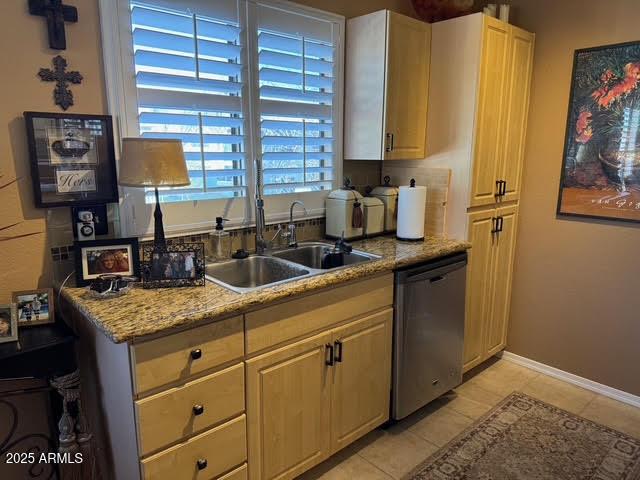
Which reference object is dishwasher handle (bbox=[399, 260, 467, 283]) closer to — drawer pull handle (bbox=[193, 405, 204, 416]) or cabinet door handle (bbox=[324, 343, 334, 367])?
cabinet door handle (bbox=[324, 343, 334, 367])

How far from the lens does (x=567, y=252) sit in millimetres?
2850

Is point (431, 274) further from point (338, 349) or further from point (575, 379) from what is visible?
point (575, 379)

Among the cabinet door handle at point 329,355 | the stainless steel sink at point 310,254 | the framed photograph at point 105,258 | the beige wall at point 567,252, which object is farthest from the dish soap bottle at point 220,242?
the beige wall at point 567,252

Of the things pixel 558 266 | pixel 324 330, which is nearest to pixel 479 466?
pixel 324 330

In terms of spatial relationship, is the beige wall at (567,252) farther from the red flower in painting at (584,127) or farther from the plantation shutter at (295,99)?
the plantation shutter at (295,99)

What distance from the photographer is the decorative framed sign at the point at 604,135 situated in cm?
250

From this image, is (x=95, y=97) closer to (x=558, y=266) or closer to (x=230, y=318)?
(x=230, y=318)

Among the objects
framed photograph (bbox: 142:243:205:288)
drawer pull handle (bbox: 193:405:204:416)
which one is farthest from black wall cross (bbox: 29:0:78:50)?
drawer pull handle (bbox: 193:405:204:416)

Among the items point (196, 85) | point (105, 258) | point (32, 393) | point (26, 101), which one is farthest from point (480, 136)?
point (32, 393)

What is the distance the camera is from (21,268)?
67.6 inches

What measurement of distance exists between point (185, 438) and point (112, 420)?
0.97ft

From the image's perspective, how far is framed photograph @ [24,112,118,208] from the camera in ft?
5.54

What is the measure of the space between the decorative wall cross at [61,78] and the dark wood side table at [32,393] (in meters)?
0.84

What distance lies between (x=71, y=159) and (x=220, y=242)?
71 cm
